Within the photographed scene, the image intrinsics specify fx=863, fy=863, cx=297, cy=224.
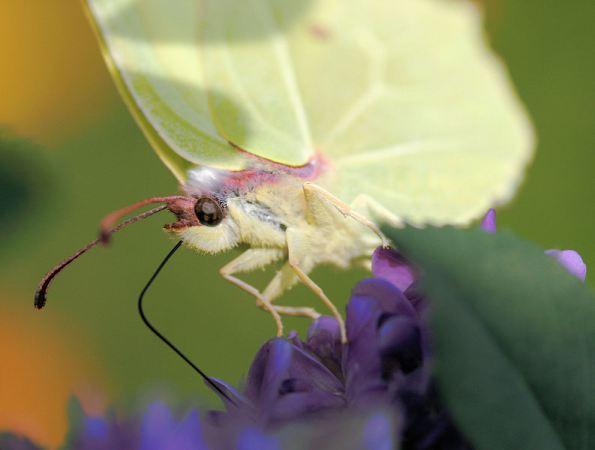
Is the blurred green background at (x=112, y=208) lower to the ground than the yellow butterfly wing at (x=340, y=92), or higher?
lower

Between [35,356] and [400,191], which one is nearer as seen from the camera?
[400,191]

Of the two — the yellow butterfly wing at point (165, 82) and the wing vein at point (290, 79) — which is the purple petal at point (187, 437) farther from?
the wing vein at point (290, 79)

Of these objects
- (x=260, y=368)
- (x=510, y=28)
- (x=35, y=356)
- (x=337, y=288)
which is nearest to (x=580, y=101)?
(x=510, y=28)

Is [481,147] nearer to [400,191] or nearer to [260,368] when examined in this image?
[400,191]

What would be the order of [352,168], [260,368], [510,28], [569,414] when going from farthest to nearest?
[510,28], [352,168], [260,368], [569,414]

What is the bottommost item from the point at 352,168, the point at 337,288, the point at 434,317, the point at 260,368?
the point at 337,288

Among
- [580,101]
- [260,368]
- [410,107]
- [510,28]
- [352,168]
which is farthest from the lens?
[510,28]

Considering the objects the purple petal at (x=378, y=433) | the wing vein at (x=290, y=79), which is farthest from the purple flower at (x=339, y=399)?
the wing vein at (x=290, y=79)

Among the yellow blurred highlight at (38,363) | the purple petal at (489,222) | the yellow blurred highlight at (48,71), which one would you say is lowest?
the yellow blurred highlight at (38,363)
